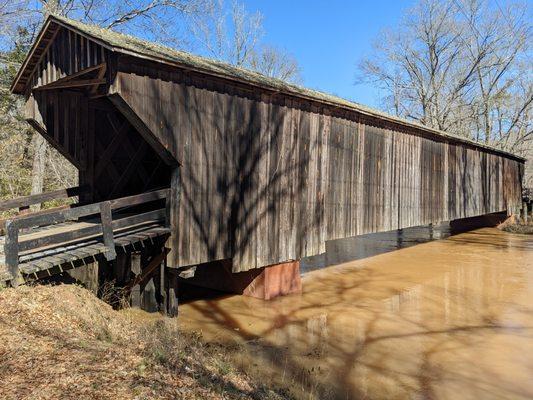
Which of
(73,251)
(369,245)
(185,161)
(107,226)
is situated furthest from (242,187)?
(369,245)

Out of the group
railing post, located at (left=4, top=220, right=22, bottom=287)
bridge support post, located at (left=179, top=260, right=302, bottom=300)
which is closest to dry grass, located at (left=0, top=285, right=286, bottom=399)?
railing post, located at (left=4, top=220, right=22, bottom=287)

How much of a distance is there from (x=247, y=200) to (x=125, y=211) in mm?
2770

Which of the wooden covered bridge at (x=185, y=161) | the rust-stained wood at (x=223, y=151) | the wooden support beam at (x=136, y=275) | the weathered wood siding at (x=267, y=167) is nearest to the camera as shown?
the wooden covered bridge at (x=185, y=161)

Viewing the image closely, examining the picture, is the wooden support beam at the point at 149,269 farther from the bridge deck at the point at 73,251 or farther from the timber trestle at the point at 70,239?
the bridge deck at the point at 73,251

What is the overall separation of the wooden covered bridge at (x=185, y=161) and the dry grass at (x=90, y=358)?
0.56 meters

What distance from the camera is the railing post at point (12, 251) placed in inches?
195

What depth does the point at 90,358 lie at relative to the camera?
395cm

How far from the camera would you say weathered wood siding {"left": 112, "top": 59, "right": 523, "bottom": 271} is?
22.8 feet

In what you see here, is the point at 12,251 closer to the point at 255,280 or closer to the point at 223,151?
the point at 223,151

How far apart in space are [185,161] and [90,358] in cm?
367

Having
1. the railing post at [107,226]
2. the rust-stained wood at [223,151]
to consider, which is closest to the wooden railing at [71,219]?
the railing post at [107,226]

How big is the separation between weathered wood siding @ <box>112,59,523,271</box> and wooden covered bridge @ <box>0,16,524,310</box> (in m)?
0.03

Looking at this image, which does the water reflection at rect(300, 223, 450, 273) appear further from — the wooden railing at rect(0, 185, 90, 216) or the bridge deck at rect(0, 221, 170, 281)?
the bridge deck at rect(0, 221, 170, 281)

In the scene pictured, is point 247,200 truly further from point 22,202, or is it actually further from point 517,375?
point 517,375
